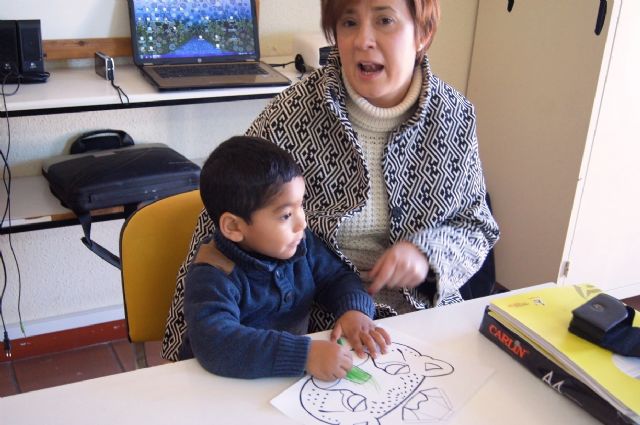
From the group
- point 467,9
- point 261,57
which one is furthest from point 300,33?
point 467,9

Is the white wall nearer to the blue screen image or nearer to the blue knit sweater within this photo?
the blue screen image

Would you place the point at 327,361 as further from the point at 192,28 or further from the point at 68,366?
the point at 68,366

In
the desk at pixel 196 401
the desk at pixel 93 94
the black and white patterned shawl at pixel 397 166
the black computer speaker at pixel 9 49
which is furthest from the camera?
the black computer speaker at pixel 9 49

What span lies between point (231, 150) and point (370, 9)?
425 millimetres

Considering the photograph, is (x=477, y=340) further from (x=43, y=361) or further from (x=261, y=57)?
(x=43, y=361)

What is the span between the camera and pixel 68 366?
7.61ft

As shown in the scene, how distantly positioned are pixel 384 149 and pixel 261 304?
0.42m

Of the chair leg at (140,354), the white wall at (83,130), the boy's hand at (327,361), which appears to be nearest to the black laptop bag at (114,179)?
the white wall at (83,130)

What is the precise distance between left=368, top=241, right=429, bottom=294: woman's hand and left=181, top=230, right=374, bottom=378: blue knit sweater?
4 centimetres

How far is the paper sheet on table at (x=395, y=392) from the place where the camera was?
878mm

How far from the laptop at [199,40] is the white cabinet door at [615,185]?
1132 mm

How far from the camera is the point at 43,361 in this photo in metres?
2.35

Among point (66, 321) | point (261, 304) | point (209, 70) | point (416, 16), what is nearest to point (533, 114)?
point (209, 70)

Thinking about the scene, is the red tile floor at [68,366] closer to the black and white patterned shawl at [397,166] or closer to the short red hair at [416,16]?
the black and white patterned shawl at [397,166]
